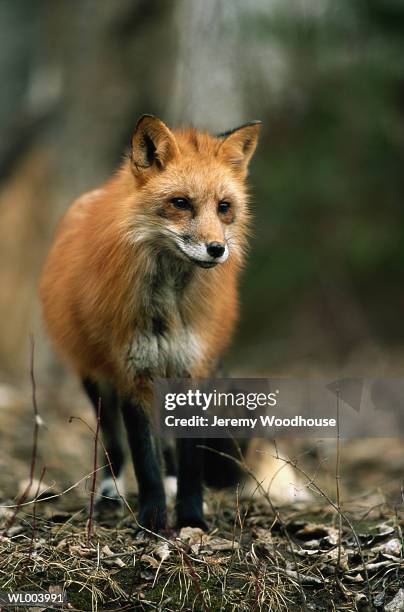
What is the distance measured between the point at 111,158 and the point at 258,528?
8242 millimetres

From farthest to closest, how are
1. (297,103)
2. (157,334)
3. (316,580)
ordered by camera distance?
(297,103), (157,334), (316,580)

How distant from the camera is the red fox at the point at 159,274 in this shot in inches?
190

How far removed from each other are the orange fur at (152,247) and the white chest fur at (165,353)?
0.02 m

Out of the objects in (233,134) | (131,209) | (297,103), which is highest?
(297,103)

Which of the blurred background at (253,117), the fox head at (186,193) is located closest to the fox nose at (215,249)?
the fox head at (186,193)

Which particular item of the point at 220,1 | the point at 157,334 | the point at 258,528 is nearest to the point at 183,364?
the point at 157,334

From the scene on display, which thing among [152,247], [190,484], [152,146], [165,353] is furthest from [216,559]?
[152,146]

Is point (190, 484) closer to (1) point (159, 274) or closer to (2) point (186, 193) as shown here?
(1) point (159, 274)

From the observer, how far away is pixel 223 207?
16.3 feet

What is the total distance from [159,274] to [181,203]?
506 millimetres

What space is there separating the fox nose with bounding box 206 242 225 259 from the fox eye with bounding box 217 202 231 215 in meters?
0.40

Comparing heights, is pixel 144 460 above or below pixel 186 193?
below

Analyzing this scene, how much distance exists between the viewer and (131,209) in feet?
16.2

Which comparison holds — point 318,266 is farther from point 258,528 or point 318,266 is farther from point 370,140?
point 258,528
